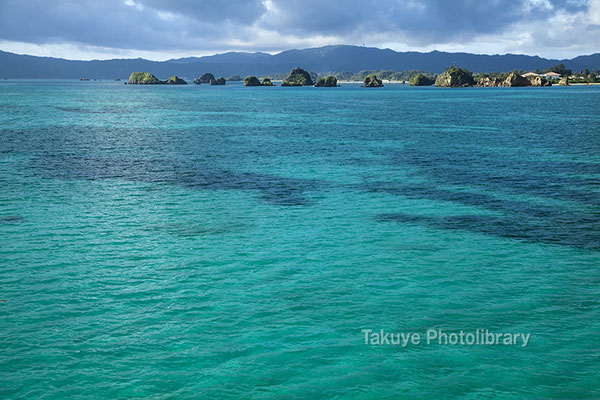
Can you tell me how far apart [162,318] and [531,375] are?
1304 cm

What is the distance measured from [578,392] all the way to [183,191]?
30.9 meters

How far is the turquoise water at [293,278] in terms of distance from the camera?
632 inches

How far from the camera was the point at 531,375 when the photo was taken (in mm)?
16094

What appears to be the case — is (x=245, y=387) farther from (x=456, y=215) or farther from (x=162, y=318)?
(x=456, y=215)

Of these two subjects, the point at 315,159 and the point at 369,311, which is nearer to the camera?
the point at 369,311

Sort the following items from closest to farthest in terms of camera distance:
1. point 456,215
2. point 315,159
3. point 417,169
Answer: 1. point 456,215
2. point 417,169
3. point 315,159

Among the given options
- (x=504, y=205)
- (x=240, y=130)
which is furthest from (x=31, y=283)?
(x=240, y=130)

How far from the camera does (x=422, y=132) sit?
85.8 meters

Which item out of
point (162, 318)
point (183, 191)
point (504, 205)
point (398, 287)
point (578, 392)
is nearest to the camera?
point (578, 392)

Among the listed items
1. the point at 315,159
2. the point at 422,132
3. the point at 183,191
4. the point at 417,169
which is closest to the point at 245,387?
the point at 183,191

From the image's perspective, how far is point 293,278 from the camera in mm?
23562

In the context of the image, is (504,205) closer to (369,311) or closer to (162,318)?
(369,311)

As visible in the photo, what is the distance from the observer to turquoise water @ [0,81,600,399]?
16.1 m

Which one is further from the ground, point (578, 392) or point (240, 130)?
point (240, 130)
